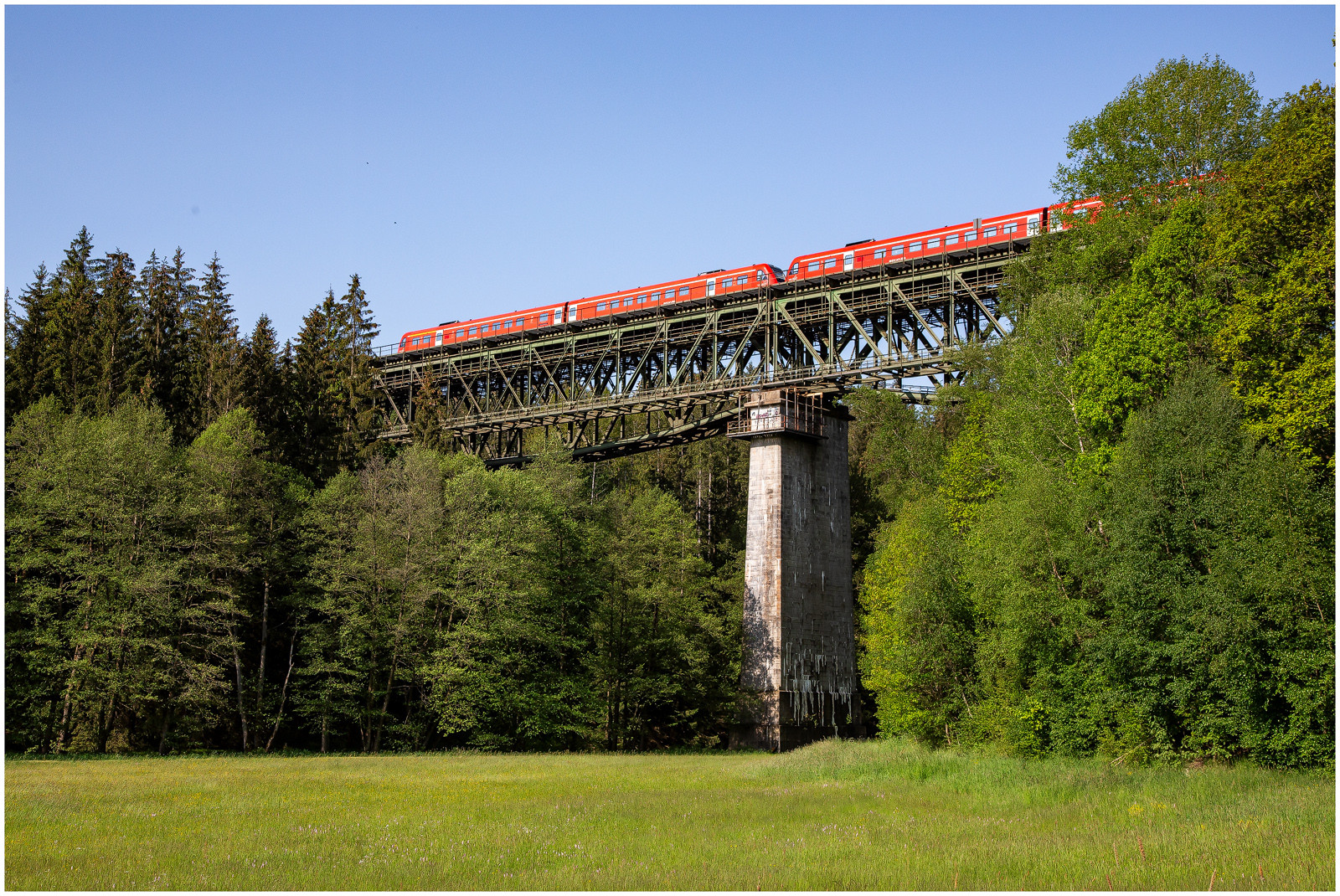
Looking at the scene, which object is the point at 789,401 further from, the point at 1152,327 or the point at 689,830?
the point at 689,830

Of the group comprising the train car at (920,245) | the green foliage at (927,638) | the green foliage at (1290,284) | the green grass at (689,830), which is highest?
the train car at (920,245)

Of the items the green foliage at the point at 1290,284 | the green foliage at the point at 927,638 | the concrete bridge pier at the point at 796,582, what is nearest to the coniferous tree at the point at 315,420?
the concrete bridge pier at the point at 796,582

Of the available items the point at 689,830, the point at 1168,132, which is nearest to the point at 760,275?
the point at 1168,132

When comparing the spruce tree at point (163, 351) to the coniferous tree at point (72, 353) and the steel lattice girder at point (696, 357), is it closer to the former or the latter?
the coniferous tree at point (72, 353)

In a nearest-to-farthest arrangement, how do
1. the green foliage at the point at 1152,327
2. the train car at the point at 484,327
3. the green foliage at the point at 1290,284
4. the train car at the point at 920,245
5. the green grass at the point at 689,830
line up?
the green grass at the point at 689,830, the green foliage at the point at 1290,284, the green foliage at the point at 1152,327, the train car at the point at 920,245, the train car at the point at 484,327

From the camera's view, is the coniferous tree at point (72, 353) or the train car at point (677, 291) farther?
the train car at point (677, 291)

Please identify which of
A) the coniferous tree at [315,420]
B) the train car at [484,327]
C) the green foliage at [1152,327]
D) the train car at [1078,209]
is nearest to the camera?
the green foliage at [1152,327]

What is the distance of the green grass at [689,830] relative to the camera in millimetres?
13586

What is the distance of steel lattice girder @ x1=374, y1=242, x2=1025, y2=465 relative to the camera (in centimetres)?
4962

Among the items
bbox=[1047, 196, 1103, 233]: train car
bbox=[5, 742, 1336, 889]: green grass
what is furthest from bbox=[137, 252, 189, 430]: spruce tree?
bbox=[1047, 196, 1103, 233]: train car

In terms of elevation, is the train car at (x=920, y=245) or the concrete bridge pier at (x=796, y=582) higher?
the train car at (x=920, y=245)

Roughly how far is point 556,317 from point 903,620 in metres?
30.9

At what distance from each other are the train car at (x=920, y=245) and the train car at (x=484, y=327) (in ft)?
49.0

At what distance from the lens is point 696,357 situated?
57938 millimetres
